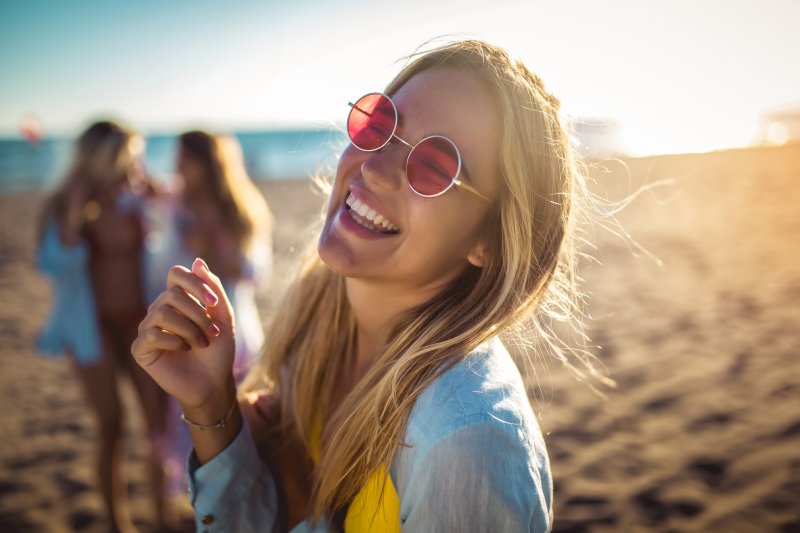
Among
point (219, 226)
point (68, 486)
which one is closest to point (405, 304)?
point (219, 226)

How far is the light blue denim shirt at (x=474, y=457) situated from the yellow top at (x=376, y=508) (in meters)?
0.04

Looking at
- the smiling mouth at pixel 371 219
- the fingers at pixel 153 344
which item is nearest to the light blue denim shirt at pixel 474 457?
the smiling mouth at pixel 371 219

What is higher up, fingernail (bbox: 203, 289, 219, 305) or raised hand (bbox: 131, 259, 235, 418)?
fingernail (bbox: 203, 289, 219, 305)

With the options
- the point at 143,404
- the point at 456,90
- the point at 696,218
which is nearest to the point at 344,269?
the point at 456,90

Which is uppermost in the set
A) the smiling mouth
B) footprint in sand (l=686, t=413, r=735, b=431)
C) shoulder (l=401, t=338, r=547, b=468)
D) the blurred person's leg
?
the smiling mouth

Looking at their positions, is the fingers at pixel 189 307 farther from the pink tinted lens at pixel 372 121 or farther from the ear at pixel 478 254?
the ear at pixel 478 254

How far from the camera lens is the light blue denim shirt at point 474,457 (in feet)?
3.60

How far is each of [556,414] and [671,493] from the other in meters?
1.19

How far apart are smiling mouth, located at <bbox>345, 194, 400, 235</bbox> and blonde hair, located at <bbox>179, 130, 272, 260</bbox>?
254 centimetres

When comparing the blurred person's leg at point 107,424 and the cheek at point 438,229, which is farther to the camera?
the blurred person's leg at point 107,424

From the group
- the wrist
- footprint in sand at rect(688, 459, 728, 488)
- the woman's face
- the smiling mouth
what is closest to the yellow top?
the wrist

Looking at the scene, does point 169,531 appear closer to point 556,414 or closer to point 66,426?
point 66,426

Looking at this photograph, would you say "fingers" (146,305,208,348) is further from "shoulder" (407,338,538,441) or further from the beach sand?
the beach sand

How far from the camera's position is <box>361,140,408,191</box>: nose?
5.21ft
